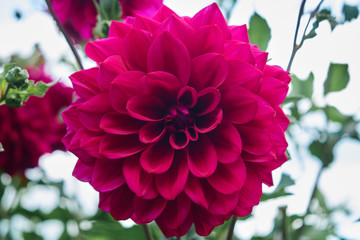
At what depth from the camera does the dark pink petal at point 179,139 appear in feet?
1.35

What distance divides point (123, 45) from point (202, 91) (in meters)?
0.09

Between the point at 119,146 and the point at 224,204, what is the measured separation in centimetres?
12

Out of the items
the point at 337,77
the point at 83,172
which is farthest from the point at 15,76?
the point at 337,77

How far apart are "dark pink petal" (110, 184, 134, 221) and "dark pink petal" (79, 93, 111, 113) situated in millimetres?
83

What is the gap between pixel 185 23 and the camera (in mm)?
394

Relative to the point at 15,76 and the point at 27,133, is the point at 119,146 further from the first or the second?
the point at 27,133

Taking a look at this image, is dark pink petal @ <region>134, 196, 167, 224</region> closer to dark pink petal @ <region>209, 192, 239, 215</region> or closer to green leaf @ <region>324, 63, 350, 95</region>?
dark pink petal @ <region>209, 192, 239, 215</region>

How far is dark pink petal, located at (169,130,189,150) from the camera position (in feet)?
1.35

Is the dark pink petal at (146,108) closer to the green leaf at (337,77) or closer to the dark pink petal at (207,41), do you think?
the dark pink petal at (207,41)

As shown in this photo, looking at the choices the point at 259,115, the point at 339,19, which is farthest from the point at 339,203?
the point at 259,115

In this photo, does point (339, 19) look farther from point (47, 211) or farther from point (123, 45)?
point (47, 211)

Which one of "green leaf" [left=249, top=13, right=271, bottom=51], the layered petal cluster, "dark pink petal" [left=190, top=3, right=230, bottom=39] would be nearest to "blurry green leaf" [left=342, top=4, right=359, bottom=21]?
"green leaf" [left=249, top=13, right=271, bottom=51]

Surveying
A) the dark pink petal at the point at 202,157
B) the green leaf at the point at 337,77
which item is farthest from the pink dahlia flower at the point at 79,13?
the green leaf at the point at 337,77

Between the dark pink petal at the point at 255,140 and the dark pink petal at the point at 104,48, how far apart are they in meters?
0.15
